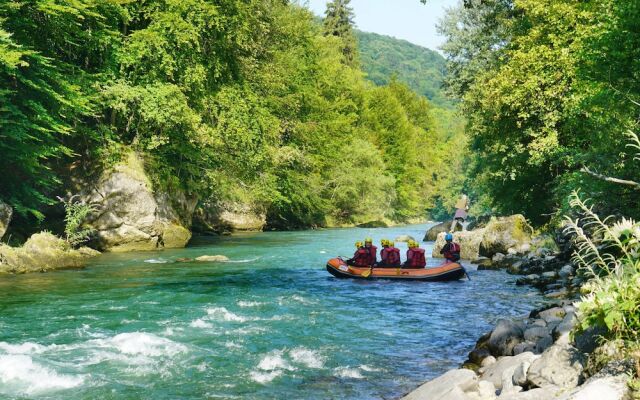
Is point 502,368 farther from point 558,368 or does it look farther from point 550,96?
point 550,96

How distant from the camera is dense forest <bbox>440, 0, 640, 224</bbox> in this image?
14750mm

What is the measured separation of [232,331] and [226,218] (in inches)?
1075

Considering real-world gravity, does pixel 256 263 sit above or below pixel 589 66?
below

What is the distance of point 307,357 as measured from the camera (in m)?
9.73

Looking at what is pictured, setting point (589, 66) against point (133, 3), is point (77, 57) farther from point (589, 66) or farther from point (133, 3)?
point (589, 66)

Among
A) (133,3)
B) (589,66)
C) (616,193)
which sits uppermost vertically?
(133,3)

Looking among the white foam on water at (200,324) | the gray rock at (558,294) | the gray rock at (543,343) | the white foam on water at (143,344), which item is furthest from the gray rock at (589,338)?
the gray rock at (558,294)

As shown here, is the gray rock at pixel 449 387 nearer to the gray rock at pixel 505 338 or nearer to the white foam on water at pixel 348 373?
the white foam on water at pixel 348 373

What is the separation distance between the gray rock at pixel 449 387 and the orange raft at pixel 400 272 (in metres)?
11.6

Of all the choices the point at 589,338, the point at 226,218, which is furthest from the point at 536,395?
→ the point at 226,218

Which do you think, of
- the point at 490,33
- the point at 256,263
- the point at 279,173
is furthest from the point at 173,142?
the point at 490,33

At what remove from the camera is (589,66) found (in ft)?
59.6

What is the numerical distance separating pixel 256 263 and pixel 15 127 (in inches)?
353

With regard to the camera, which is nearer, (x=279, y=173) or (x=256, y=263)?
(x=256, y=263)
